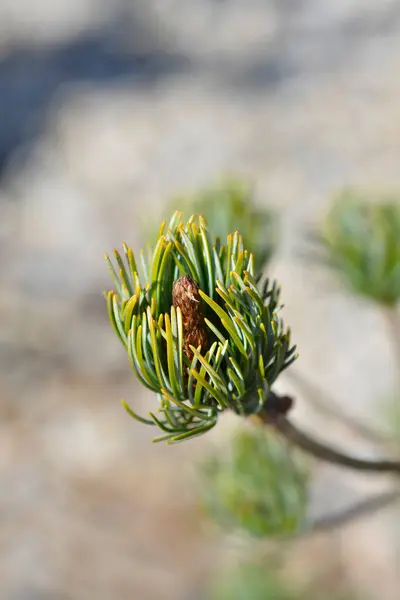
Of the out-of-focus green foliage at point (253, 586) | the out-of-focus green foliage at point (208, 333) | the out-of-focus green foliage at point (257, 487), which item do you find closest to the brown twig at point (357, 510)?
the out-of-focus green foliage at point (257, 487)

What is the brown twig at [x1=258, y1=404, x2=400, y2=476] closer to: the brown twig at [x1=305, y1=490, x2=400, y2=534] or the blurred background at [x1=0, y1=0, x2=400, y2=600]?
the brown twig at [x1=305, y1=490, x2=400, y2=534]

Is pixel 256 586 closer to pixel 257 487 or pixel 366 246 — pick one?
pixel 257 487

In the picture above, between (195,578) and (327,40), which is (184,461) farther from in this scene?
(327,40)

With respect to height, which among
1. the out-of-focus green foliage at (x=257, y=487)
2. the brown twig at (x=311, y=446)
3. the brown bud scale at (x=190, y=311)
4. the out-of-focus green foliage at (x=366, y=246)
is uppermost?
the out-of-focus green foliage at (x=366, y=246)

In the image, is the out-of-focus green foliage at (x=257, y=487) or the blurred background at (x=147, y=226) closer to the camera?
the out-of-focus green foliage at (x=257, y=487)

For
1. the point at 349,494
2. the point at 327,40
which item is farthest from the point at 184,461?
the point at 327,40

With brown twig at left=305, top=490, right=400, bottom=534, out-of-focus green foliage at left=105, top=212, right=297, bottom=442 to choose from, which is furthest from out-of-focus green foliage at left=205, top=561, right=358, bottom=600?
out-of-focus green foliage at left=105, top=212, right=297, bottom=442

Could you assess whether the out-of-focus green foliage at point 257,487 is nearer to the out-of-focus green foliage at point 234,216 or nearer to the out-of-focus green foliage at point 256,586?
the out-of-focus green foliage at point 234,216

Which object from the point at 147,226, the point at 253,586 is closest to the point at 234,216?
the point at 147,226
